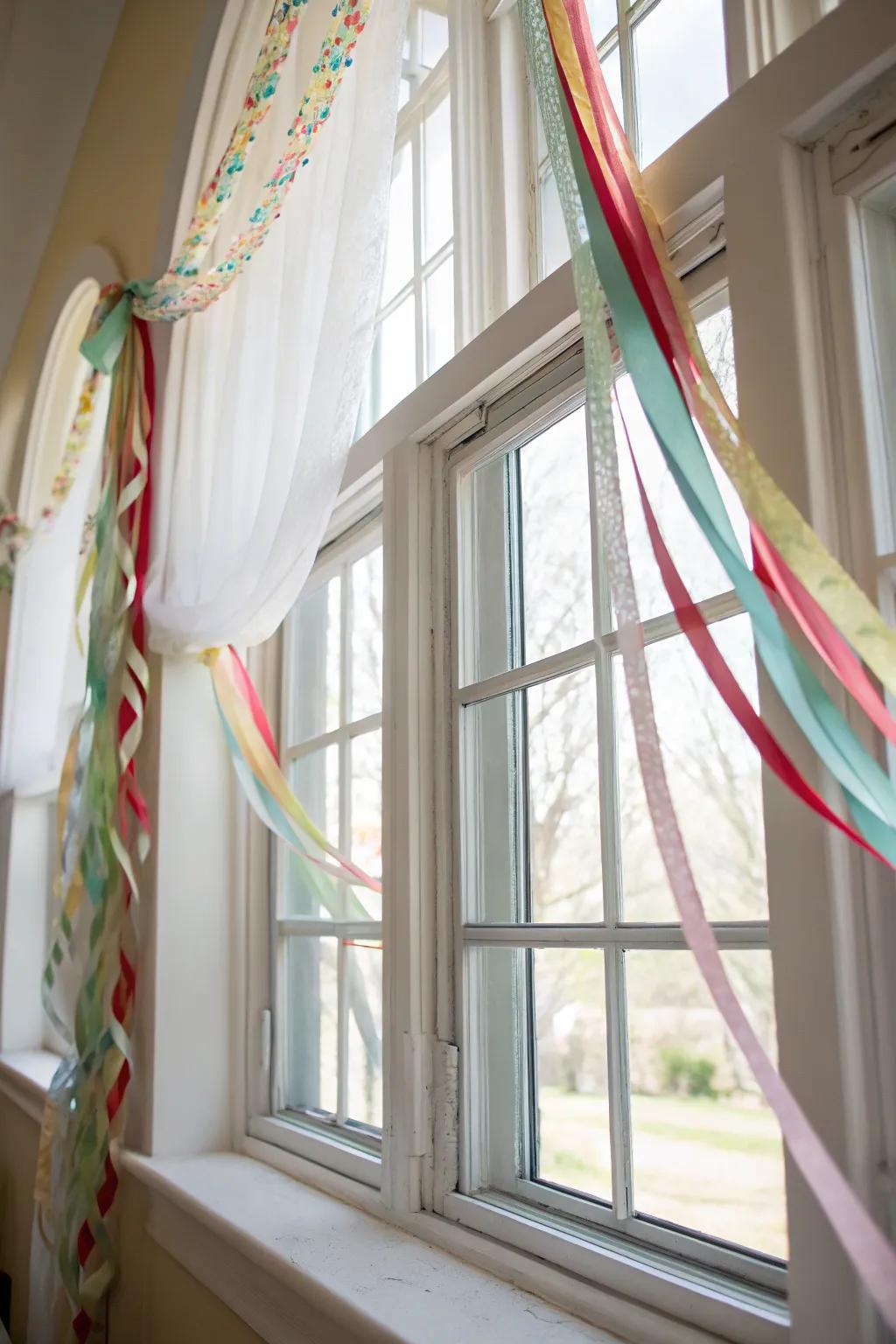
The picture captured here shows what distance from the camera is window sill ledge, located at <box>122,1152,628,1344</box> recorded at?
3.99 feet

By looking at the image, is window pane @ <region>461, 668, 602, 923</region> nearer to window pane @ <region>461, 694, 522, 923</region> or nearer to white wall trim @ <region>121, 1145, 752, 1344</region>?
window pane @ <region>461, 694, 522, 923</region>

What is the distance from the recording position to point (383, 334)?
218 cm

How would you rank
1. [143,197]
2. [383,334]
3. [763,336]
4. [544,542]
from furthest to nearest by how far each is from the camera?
[143,197], [383,334], [544,542], [763,336]

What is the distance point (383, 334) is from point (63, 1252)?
5.78 feet

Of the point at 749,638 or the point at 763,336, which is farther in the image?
the point at 749,638

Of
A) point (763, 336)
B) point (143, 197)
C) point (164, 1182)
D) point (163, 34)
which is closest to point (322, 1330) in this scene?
point (164, 1182)

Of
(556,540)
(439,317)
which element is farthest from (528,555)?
(439,317)

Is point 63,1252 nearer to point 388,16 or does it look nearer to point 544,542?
point 544,542

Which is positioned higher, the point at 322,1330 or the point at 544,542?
the point at 544,542

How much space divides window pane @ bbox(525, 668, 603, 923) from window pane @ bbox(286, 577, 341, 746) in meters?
0.67

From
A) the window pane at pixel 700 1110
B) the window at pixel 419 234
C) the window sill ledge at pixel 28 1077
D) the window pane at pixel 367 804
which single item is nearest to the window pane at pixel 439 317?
the window at pixel 419 234

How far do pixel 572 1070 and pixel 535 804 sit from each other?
1.11 feet

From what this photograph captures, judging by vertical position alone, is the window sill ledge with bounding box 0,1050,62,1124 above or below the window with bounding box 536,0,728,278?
below

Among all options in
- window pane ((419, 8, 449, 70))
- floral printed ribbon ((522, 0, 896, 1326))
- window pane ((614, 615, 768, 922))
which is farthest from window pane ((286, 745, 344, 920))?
window pane ((419, 8, 449, 70))
